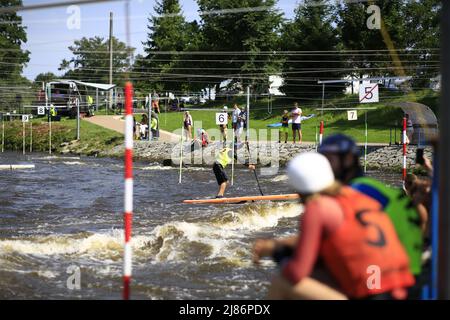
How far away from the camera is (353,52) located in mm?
46000

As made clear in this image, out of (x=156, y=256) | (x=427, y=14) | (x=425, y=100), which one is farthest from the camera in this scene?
(x=427, y=14)

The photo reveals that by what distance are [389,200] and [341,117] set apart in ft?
115

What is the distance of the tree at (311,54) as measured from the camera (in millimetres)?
47219

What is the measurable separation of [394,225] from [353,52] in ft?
142

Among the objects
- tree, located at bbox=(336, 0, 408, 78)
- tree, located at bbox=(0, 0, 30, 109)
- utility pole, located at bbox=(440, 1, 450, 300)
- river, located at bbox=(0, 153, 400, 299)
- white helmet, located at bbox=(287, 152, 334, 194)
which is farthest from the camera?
tree, located at bbox=(0, 0, 30, 109)

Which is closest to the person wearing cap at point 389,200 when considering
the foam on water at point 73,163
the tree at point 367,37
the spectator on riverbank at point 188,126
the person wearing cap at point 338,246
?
the person wearing cap at point 338,246

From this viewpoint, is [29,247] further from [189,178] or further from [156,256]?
[189,178]

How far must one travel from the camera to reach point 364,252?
13.1 ft

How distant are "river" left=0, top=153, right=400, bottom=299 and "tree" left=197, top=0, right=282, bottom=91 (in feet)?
112

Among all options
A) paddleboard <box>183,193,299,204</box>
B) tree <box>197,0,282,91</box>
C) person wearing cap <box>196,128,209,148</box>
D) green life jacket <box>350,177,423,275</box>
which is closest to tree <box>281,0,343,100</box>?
tree <box>197,0,282,91</box>

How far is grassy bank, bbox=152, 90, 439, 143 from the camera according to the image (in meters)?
35.1

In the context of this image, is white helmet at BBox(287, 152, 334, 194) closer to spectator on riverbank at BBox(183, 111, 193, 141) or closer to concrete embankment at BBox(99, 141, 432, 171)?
concrete embankment at BBox(99, 141, 432, 171)
